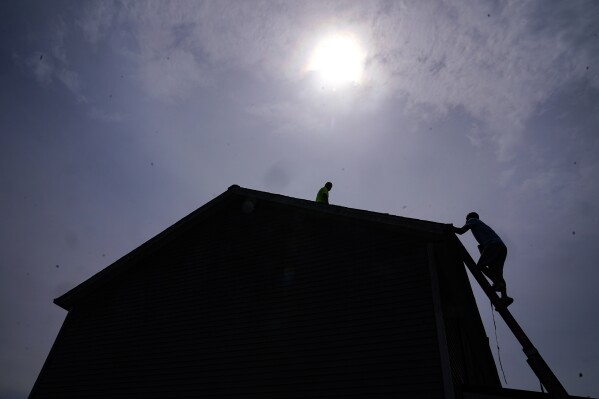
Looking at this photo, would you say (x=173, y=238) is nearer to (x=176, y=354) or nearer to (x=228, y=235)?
(x=228, y=235)

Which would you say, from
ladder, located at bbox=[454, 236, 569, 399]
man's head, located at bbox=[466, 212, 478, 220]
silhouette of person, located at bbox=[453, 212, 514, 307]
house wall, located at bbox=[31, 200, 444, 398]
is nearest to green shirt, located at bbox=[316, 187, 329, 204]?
house wall, located at bbox=[31, 200, 444, 398]

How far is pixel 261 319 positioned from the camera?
30.9 feet

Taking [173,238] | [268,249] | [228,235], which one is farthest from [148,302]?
[268,249]

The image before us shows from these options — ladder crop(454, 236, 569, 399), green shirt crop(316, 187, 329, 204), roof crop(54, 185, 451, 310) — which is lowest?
ladder crop(454, 236, 569, 399)

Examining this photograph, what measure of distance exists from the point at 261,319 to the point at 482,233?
545 centimetres

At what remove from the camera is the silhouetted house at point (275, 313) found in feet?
25.5

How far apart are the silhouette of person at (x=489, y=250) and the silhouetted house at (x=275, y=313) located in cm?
54

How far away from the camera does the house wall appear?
308 inches

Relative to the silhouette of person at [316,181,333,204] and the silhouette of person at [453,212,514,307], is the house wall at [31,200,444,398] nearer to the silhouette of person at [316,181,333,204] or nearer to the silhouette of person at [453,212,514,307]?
the silhouette of person at [453,212,514,307]

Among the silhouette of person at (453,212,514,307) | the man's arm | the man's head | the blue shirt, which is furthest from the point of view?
the man's head

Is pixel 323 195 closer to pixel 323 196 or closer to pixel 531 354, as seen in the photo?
pixel 323 196

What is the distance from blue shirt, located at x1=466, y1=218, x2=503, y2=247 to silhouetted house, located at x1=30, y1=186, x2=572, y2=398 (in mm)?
536

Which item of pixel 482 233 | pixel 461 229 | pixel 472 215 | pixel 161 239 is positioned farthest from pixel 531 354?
pixel 161 239

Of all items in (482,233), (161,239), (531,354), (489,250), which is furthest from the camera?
(161,239)
